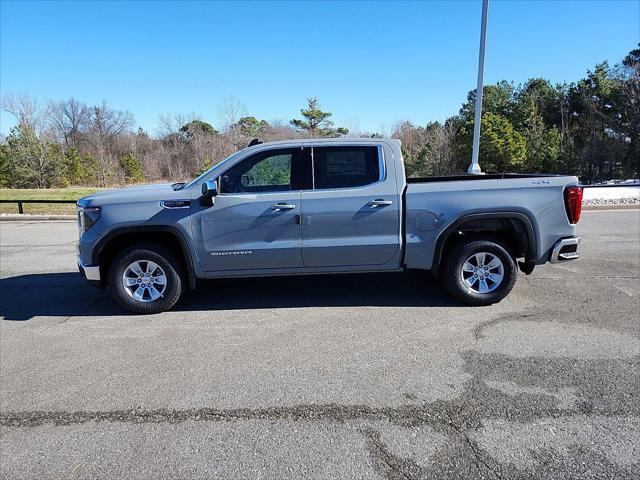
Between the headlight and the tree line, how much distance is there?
2074 centimetres

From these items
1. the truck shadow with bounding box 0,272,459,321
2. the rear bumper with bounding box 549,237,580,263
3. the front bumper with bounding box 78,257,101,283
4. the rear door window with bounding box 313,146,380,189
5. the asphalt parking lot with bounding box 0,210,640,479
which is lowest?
the asphalt parking lot with bounding box 0,210,640,479

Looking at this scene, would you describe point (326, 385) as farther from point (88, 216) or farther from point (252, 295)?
point (88, 216)

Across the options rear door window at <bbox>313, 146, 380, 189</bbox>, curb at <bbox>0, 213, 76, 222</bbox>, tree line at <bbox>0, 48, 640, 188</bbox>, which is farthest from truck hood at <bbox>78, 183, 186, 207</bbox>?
tree line at <bbox>0, 48, 640, 188</bbox>

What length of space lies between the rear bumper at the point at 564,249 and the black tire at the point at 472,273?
0.46 metres

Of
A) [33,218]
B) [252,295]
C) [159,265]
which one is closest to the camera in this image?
[159,265]

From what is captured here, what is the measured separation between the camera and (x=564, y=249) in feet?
16.4

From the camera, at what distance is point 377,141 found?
516cm

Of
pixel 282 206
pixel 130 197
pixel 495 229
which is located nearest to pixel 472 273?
pixel 495 229

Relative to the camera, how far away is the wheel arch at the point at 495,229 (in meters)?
4.89

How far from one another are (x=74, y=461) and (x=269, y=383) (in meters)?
1.39

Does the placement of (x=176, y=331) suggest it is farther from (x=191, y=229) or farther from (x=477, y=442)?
(x=477, y=442)

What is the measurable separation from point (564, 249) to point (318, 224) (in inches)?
115

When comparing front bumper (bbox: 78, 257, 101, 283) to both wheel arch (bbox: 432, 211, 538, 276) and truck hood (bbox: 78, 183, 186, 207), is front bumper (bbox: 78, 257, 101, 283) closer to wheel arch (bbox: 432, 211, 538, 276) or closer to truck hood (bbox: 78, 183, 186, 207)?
truck hood (bbox: 78, 183, 186, 207)

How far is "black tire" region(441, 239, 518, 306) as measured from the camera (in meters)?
5.03
